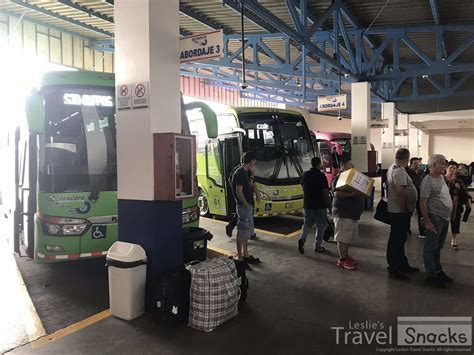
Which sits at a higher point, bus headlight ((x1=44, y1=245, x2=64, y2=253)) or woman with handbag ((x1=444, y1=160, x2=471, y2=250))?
woman with handbag ((x1=444, y1=160, x2=471, y2=250))

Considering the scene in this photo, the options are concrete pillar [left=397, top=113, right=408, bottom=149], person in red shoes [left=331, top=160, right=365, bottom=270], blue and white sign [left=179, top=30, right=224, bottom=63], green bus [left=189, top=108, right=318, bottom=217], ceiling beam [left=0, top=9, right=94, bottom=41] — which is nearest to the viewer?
blue and white sign [left=179, top=30, right=224, bottom=63]

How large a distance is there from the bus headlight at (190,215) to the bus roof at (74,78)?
2.10m

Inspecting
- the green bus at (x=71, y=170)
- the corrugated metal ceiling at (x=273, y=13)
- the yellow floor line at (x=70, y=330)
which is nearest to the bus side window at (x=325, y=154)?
the corrugated metal ceiling at (x=273, y=13)

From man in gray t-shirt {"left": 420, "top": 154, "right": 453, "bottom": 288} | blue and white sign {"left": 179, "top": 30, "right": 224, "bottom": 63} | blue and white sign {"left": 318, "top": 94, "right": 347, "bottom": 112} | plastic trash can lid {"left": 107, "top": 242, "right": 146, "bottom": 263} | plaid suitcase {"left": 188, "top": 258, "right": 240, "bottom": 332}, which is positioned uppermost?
blue and white sign {"left": 318, "top": 94, "right": 347, "bottom": 112}

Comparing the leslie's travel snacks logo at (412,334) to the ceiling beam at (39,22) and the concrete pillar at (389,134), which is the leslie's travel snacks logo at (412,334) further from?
the concrete pillar at (389,134)

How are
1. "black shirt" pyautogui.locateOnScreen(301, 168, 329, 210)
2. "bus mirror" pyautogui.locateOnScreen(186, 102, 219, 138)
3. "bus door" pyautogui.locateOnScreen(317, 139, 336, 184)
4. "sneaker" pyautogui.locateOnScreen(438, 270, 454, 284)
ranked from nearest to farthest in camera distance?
"sneaker" pyautogui.locateOnScreen(438, 270, 454, 284) → "bus mirror" pyautogui.locateOnScreen(186, 102, 219, 138) → "black shirt" pyautogui.locateOnScreen(301, 168, 329, 210) → "bus door" pyautogui.locateOnScreen(317, 139, 336, 184)

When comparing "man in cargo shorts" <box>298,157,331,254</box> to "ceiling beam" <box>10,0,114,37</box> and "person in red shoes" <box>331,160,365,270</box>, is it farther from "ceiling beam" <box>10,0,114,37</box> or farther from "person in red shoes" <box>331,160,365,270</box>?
"ceiling beam" <box>10,0,114,37</box>

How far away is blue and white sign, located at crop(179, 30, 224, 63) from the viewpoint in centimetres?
462

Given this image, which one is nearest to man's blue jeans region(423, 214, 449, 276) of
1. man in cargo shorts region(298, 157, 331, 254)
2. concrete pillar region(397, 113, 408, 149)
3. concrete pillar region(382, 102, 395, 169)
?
man in cargo shorts region(298, 157, 331, 254)

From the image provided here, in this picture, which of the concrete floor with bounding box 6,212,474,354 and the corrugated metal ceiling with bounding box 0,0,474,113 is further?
the corrugated metal ceiling with bounding box 0,0,474,113

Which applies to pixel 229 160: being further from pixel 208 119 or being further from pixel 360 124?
pixel 360 124

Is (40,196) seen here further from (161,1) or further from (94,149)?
(161,1)

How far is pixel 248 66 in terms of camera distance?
13594 millimetres

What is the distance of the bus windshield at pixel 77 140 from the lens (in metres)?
5.25
